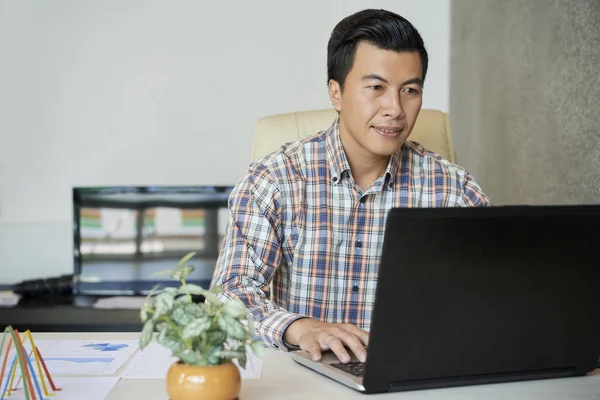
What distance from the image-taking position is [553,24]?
93.1 inches

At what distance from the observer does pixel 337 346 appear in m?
1.18

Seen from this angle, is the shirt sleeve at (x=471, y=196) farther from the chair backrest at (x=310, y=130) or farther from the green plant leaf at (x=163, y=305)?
the green plant leaf at (x=163, y=305)

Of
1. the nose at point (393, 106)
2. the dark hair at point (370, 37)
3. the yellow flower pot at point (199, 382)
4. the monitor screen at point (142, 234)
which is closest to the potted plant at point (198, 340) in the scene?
the yellow flower pot at point (199, 382)

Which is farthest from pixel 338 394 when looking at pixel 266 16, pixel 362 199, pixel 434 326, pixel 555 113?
pixel 266 16

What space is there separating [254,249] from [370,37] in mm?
554

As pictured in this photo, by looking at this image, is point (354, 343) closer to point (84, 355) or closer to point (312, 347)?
point (312, 347)

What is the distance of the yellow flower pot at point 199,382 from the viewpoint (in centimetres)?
93

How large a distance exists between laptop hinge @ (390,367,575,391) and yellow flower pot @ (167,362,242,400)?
0.77ft

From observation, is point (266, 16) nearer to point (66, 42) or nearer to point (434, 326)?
point (66, 42)

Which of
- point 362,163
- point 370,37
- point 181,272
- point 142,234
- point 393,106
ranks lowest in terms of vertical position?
point 142,234

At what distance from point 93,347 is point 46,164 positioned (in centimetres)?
263

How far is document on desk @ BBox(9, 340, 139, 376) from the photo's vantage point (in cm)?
119

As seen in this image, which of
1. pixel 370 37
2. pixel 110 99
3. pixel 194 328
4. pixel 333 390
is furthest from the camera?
pixel 110 99

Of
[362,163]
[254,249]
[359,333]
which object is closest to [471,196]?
[362,163]
